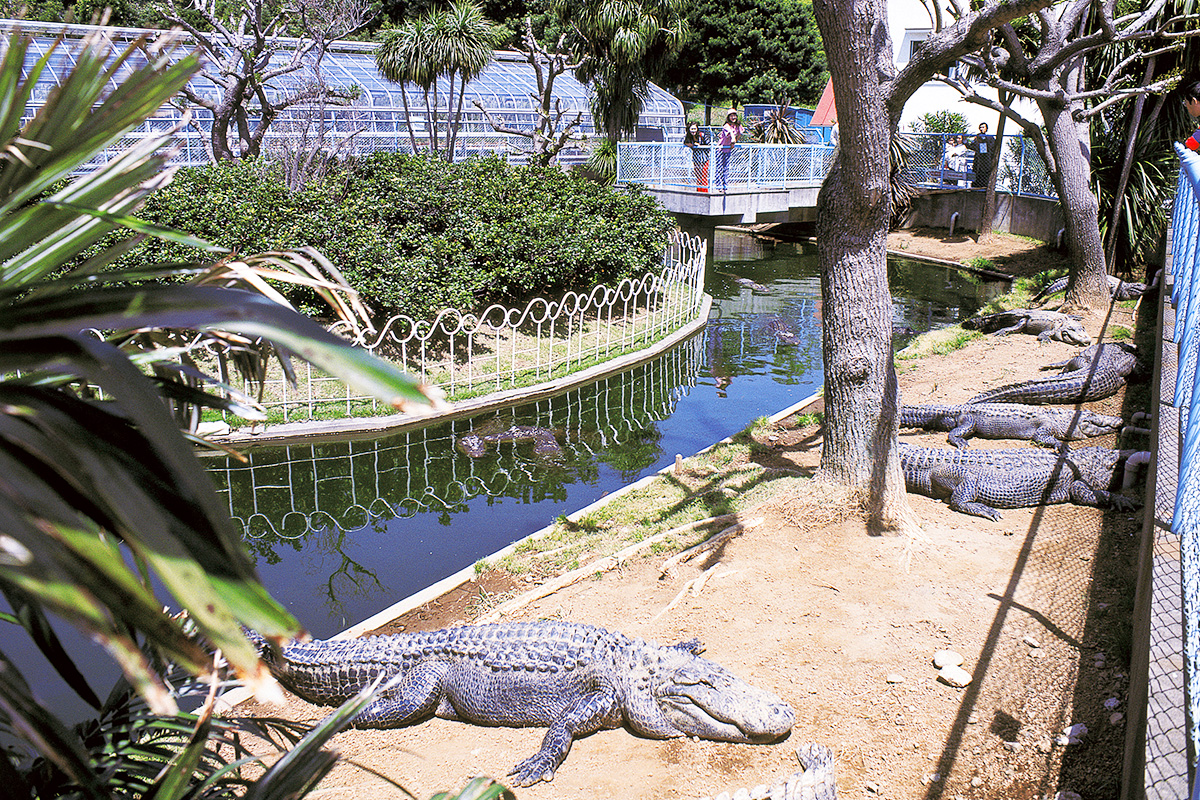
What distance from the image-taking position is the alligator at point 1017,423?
7273 mm

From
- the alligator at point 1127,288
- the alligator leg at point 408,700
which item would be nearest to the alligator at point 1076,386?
the alligator at point 1127,288

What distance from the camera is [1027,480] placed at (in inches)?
233

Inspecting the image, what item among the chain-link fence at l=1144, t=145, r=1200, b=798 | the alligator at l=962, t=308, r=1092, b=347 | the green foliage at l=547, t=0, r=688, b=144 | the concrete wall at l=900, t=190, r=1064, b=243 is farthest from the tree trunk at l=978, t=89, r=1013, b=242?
the chain-link fence at l=1144, t=145, r=1200, b=798

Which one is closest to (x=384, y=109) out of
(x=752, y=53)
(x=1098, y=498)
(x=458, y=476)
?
(x=458, y=476)

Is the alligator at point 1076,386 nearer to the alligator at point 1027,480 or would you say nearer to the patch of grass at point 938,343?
the alligator at point 1027,480

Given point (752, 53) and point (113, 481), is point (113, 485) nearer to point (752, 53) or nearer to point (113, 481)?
point (113, 481)

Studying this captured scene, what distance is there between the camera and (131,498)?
84 cm

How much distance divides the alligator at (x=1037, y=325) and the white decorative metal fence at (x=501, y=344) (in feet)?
14.3

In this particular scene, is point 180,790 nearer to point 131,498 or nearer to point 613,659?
point 131,498

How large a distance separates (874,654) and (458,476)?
15.8 feet

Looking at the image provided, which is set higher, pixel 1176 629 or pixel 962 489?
pixel 1176 629

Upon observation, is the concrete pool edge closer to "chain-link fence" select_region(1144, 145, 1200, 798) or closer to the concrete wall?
"chain-link fence" select_region(1144, 145, 1200, 798)

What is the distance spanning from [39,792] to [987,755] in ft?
11.3

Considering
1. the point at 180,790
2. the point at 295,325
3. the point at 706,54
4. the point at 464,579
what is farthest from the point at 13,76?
the point at 706,54
